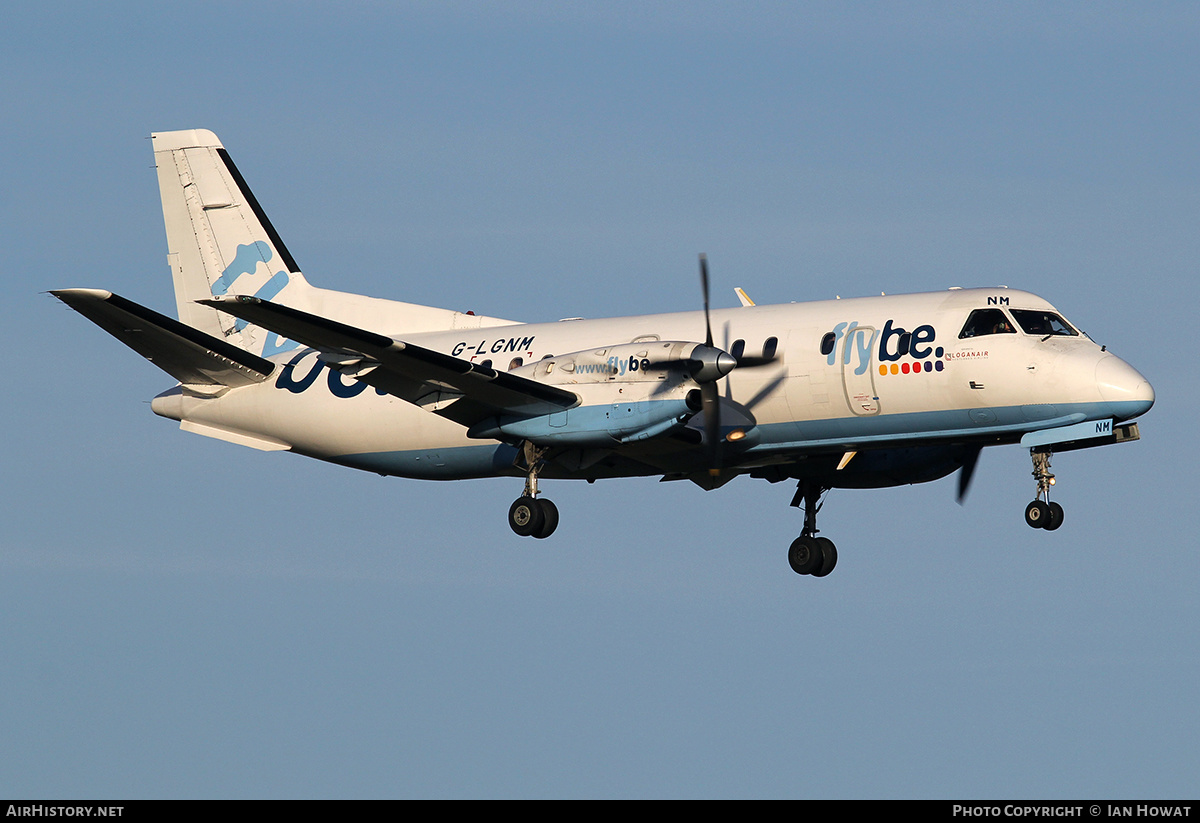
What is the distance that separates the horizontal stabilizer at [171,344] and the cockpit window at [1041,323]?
12287 mm

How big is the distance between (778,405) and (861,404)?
1.23m

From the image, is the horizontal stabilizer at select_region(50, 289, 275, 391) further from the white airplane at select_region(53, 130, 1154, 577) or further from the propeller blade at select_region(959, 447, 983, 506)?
the propeller blade at select_region(959, 447, 983, 506)

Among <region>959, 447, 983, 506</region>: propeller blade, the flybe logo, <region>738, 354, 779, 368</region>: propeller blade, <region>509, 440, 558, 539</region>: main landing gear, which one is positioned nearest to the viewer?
the flybe logo

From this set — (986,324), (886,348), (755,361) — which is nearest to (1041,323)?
(986,324)

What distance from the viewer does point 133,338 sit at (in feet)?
84.3

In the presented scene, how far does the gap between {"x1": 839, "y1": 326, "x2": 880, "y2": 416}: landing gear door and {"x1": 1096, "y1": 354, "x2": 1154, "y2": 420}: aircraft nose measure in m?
3.00

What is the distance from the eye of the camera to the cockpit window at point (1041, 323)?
75.4 ft

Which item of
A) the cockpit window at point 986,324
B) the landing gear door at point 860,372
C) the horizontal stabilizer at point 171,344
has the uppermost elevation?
the horizontal stabilizer at point 171,344

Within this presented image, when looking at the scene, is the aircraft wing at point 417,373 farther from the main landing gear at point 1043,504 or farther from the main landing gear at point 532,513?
the main landing gear at point 1043,504

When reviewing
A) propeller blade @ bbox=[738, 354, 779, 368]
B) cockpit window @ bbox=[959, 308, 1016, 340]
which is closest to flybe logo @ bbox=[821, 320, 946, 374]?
cockpit window @ bbox=[959, 308, 1016, 340]

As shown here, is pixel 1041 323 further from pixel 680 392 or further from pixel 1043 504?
pixel 680 392

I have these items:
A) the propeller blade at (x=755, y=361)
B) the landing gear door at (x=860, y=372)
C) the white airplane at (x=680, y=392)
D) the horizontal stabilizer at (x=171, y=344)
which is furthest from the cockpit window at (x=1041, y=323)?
the horizontal stabilizer at (x=171, y=344)

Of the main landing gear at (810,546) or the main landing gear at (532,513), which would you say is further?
the main landing gear at (810,546)

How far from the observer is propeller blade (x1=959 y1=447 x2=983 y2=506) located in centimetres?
2678
